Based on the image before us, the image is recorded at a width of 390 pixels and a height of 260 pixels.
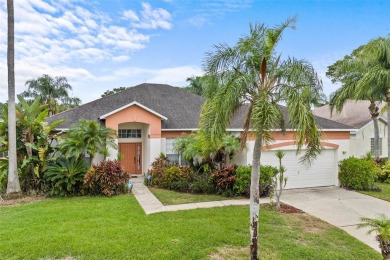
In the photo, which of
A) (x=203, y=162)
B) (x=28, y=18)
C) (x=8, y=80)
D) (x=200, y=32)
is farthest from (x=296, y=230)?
(x=28, y=18)

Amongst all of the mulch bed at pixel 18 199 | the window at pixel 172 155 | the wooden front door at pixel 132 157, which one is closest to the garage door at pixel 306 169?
the window at pixel 172 155

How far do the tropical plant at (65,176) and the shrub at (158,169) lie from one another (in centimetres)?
384

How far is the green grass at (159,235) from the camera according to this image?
22.5ft

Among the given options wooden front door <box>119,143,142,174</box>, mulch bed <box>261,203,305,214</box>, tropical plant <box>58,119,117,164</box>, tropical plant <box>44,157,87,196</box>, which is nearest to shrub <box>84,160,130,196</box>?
tropical plant <box>44,157,87,196</box>

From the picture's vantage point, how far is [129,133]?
18.7 metres

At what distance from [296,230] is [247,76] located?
5.66m

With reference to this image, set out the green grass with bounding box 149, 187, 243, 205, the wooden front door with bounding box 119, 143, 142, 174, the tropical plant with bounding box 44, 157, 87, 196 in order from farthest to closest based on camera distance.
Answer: the wooden front door with bounding box 119, 143, 142, 174, the tropical plant with bounding box 44, 157, 87, 196, the green grass with bounding box 149, 187, 243, 205

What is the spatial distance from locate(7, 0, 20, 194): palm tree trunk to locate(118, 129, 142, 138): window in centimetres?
664

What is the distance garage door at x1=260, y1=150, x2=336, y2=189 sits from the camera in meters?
15.4

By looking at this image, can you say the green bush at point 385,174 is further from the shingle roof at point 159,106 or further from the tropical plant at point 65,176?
the tropical plant at point 65,176

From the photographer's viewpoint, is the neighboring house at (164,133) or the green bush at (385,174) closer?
the neighboring house at (164,133)

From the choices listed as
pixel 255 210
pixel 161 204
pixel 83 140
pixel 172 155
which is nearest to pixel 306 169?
pixel 172 155

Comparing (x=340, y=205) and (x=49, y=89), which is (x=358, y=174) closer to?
(x=340, y=205)

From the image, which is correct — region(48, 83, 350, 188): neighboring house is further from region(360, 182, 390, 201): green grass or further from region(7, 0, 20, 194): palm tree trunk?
region(7, 0, 20, 194): palm tree trunk
